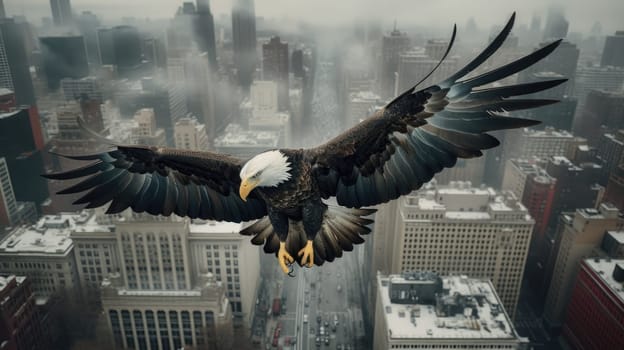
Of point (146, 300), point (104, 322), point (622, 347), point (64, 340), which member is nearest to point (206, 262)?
point (146, 300)

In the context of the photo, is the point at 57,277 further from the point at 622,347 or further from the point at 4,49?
the point at 622,347

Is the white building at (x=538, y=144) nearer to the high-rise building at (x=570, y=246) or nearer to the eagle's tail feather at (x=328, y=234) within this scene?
the high-rise building at (x=570, y=246)

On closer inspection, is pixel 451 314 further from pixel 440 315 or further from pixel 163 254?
pixel 163 254

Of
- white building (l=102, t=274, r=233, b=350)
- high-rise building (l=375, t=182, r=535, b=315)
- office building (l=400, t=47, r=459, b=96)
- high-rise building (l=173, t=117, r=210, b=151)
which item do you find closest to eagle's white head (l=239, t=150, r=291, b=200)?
white building (l=102, t=274, r=233, b=350)

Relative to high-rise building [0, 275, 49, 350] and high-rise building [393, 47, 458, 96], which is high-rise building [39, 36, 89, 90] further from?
high-rise building [393, 47, 458, 96]

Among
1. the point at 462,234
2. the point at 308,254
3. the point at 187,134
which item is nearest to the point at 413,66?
the point at 462,234

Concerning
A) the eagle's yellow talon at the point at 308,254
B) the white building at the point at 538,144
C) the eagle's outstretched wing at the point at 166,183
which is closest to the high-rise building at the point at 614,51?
the white building at the point at 538,144
